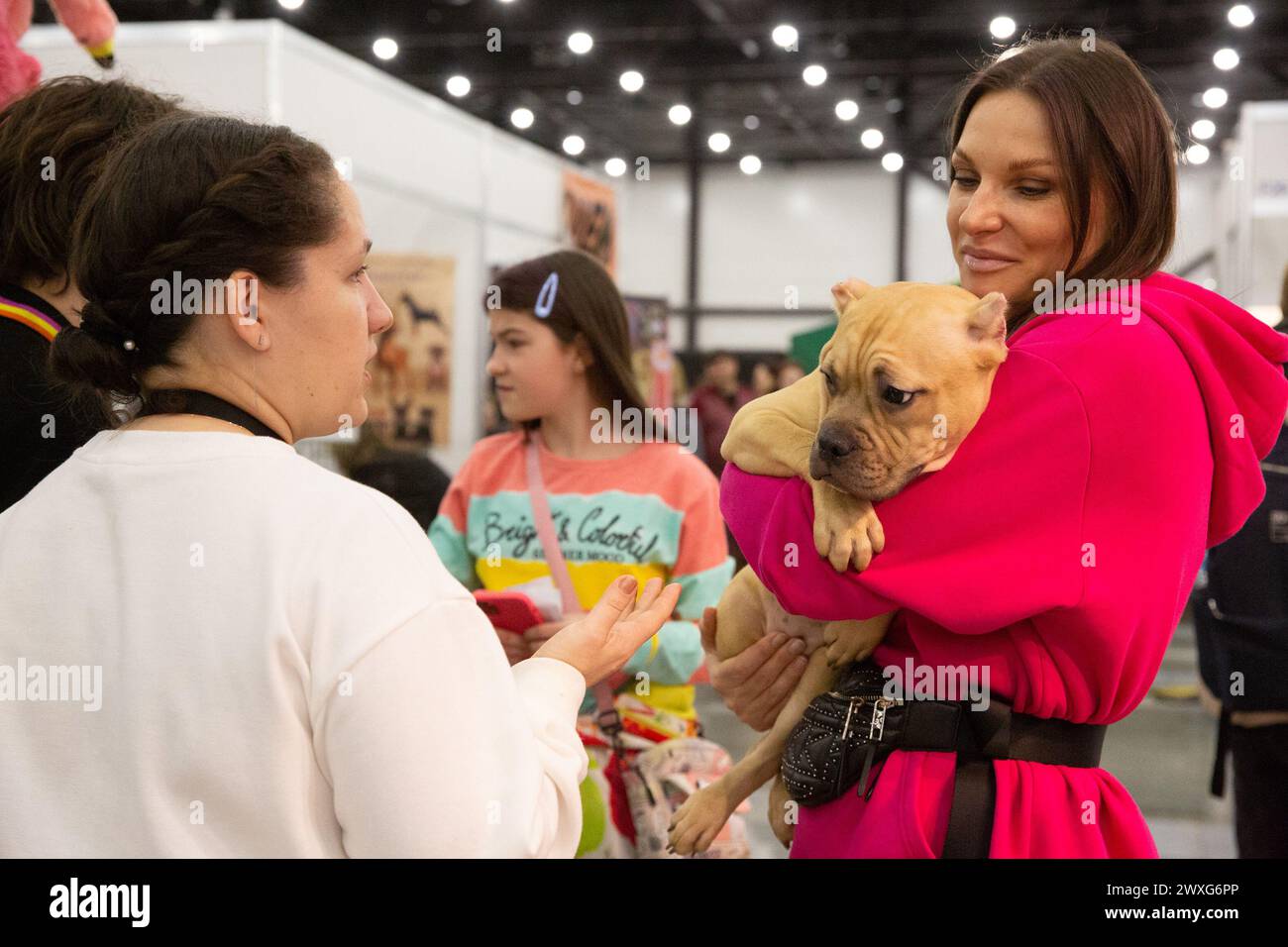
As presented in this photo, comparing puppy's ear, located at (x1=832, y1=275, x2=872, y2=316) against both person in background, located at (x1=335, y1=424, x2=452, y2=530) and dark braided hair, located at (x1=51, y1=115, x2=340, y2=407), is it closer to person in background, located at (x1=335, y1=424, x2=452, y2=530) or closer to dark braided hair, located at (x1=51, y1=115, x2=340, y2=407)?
dark braided hair, located at (x1=51, y1=115, x2=340, y2=407)

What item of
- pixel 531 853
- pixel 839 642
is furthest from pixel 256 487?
pixel 839 642

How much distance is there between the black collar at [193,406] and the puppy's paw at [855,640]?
0.93 metres

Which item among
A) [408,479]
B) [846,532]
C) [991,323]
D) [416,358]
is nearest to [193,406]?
[846,532]

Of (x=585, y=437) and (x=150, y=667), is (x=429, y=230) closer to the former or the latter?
(x=585, y=437)

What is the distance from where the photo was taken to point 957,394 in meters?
1.83

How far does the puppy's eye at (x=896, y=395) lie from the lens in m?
1.84

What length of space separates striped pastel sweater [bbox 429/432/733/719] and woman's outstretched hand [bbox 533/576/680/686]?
127 cm

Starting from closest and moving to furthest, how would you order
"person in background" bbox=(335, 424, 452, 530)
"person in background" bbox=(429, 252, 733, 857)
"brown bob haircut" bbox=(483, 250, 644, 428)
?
"person in background" bbox=(429, 252, 733, 857) → "brown bob haircut" bbox=(483, 250, 644, 428) → "person in background" bbox=(335, 424, 452, 530)

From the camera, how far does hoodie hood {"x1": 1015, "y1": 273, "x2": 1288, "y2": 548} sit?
69.4 inches

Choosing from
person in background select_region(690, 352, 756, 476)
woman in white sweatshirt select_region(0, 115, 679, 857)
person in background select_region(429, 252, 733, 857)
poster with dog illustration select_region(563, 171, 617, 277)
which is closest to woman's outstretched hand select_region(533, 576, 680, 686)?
woman in white sweatshirt select_region(0, 115, 679, 857)

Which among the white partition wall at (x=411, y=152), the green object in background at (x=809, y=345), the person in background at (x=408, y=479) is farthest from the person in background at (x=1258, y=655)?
the green object in background at (x=809, y=345)

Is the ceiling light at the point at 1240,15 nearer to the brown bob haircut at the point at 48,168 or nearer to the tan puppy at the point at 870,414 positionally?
the tan puppy at the point at 870,414

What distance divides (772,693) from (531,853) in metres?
0.93

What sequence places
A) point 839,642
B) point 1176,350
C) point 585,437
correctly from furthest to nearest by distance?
point 585,437 < point 839,642 < point 1176,350
